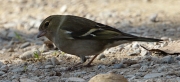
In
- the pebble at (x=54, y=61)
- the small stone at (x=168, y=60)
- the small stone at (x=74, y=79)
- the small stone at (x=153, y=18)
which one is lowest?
the small stone at (x=74, y=79)

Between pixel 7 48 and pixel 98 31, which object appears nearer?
pixel 98 31

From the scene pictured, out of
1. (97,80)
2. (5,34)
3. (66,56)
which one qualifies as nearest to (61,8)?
(5,34)

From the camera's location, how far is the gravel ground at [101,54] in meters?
6.52

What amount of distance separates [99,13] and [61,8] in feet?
3.79

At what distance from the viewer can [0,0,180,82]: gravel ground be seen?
6.52m

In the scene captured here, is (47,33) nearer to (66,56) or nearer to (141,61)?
(66,56)

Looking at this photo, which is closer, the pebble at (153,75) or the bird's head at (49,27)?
the pebble at (153,75)

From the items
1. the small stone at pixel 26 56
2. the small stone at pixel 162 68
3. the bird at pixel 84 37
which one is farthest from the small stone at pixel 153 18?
the small stone at pixel 162 68

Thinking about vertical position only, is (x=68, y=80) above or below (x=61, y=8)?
below

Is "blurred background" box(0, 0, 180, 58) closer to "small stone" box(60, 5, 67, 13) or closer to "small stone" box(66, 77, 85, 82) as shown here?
"small stone" box(60, 5, 67, 13)

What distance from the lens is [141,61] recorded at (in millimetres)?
6969

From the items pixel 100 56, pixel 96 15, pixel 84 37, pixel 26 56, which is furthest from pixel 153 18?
pixel 84 37

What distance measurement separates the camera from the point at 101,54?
7523 mm

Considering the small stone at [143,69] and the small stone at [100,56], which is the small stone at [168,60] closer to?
the small stone at [143,69]
